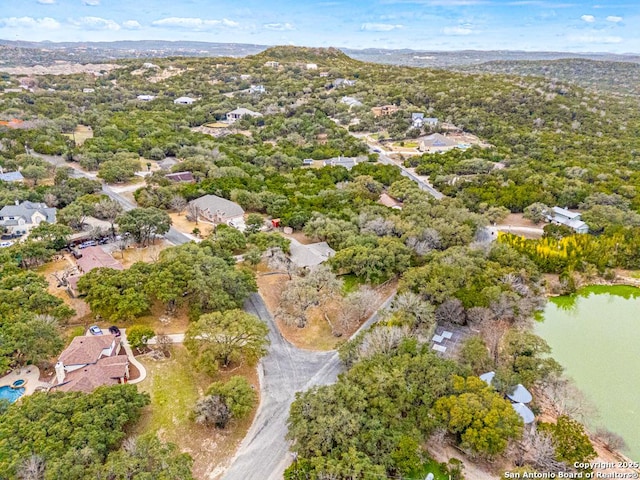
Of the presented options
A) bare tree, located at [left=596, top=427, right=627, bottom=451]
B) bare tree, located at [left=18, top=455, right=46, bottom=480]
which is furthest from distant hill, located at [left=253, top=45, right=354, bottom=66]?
bare tree, located at [left=18, top=455, right=46, bottom=480]

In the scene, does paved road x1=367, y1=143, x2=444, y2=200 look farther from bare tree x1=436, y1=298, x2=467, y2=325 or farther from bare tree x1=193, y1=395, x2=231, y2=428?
bare tree x1=193, y1=395, x2=231, y2=428

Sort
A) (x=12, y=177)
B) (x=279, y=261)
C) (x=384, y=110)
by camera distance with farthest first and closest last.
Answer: (x=384, y=110), (x=12, y=177), (x=279, y=261)

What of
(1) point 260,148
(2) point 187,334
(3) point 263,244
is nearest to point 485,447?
(2) point 187,334

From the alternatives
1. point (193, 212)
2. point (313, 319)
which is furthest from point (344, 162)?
point (313, 319)

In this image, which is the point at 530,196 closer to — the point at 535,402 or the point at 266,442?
the point at 535,402

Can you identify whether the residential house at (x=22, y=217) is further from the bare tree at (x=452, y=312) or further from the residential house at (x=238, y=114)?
the residential house at (x=238, y=114)

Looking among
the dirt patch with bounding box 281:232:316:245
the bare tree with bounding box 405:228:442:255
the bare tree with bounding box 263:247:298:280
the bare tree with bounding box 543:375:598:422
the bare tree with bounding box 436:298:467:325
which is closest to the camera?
the bare tree with bounding box 543:375:598:422

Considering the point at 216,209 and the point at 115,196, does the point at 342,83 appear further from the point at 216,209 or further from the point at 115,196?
the point at 216,209
